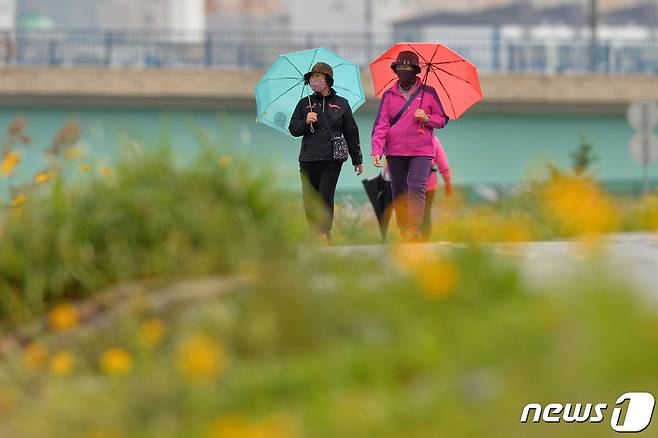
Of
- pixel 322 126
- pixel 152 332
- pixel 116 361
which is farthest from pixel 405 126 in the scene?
pixel 116 361

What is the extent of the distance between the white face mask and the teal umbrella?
1405 millimetres

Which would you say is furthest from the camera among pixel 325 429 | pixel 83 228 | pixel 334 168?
pixel 334 168

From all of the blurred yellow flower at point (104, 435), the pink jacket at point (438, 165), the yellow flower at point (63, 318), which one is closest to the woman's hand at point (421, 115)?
the pink jacket at point (438, 165)

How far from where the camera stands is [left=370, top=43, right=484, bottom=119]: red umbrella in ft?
44.2

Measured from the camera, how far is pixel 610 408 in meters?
5.19

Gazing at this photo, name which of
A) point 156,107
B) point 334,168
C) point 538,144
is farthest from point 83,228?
point 538,144

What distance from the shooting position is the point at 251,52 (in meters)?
38.2

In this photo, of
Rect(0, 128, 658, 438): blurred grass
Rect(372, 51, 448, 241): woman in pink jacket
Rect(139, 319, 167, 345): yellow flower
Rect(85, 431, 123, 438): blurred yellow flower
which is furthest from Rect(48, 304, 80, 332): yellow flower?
Rect(372, 51, 448, 241): woman in pink jacket

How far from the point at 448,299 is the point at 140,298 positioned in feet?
5.20

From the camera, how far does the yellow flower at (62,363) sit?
6.16m

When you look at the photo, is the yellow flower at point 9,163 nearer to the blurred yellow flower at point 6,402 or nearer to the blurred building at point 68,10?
the blurred yellow flower at point 6,402

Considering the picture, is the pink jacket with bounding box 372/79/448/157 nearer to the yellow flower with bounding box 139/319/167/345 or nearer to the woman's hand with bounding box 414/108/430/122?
the woman's hand with bounding box 414/108/430/122

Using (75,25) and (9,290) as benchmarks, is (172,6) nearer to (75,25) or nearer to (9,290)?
(75,25)

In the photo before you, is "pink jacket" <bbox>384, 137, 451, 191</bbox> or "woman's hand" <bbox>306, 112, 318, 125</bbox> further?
"pink jacket" <bbox>384, 137, 451, 191</bbox>
